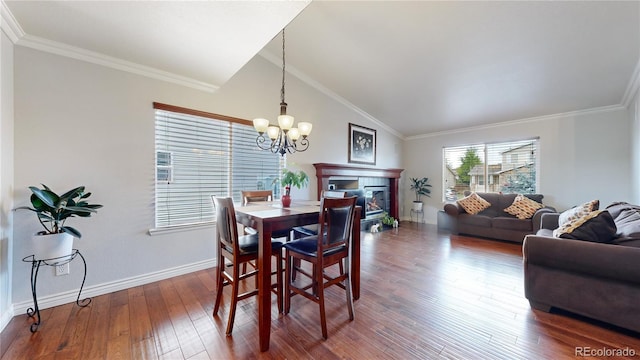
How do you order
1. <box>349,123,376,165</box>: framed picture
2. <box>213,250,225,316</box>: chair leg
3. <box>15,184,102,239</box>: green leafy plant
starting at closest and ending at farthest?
1. <box>15,184,102,239</box>: green leafy plant
2. <box>213,250,225,316</box>: chair leg
3. <box>349,123,376,165</box>: framed picture

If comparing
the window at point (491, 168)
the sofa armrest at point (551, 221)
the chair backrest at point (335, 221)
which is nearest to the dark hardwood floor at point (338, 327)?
the chair backrest at point (335, 221)

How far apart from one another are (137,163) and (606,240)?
4.30 m

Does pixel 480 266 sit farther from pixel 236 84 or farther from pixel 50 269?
pixel 50 269

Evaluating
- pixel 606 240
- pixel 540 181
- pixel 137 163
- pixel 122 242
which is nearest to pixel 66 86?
pixel 137 163

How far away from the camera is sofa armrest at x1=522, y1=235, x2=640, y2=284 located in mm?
1618

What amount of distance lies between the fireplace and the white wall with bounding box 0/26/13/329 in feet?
15.4

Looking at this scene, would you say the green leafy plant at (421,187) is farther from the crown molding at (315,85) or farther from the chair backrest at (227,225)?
the chair backrest at (227,225)

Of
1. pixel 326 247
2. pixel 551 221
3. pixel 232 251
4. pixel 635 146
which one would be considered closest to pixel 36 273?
pixel 232 251

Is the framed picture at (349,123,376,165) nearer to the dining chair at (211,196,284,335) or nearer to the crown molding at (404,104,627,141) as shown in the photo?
the crown molding at (404,104,627,141)

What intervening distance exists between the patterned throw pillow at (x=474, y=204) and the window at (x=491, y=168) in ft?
2.18

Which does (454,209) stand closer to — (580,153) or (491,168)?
(491,168)

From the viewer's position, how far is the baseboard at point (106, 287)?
1954mm

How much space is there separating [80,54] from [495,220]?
611cm

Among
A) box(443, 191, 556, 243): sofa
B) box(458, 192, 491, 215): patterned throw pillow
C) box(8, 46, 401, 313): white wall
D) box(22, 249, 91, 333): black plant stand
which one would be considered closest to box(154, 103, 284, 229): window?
box(8, 46, 401, 313): white wall
